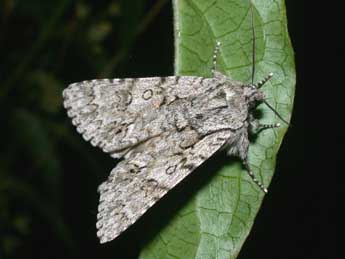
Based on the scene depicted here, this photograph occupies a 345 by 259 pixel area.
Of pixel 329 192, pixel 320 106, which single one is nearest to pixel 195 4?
pixel 320 106

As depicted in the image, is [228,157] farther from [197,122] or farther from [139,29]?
[139,29]

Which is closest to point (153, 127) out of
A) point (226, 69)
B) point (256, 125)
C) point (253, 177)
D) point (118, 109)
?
point (118, 109)

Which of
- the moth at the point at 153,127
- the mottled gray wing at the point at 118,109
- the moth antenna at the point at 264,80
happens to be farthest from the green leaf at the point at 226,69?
the mottled gray wing at the point at 118,109

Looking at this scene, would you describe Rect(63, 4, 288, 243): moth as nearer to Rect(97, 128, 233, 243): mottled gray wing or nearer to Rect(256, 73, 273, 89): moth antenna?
Rect(97, 128, 233, 243): mottled gray wing

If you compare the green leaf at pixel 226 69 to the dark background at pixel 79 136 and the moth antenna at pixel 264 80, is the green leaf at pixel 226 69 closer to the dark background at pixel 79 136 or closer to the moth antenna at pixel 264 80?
the moth antenna at pixel 264 80

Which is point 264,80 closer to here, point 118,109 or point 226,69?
point 226,69

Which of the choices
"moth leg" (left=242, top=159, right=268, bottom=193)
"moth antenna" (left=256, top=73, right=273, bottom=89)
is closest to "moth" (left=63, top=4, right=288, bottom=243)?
"moth leg" (left=242, top=159, right=268, bottom=193)
